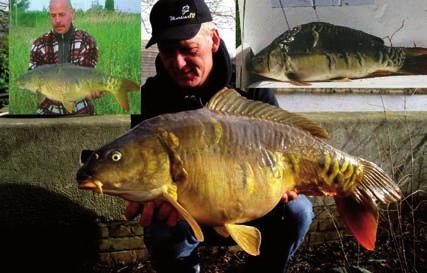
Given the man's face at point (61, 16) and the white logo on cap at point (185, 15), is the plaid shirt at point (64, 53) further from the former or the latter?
the white logo on cap at point (185, 15)

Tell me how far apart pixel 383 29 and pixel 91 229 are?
84.4 inches

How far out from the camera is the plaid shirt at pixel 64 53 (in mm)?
3484

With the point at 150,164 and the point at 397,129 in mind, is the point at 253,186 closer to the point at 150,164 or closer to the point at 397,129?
the point at 150,164

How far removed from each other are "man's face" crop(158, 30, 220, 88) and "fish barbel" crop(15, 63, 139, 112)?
96cm

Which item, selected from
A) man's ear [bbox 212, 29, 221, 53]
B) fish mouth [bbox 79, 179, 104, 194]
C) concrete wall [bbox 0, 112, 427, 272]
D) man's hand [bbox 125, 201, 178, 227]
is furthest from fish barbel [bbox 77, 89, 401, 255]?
concrete wall [bbox 0, 112, 427, 272]

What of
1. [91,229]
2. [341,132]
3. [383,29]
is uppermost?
[383,29]

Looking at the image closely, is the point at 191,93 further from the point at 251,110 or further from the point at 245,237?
the point at 245,237

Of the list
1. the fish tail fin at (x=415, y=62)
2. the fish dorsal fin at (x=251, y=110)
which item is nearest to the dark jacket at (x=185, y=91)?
the fish dorsal fin at (x=251, y=110)

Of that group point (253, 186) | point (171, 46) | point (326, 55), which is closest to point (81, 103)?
point (171, 46)

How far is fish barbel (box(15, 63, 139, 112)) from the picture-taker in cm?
350

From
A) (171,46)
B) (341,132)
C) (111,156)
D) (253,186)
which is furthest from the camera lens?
(341,132)

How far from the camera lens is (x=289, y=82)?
12.3ft

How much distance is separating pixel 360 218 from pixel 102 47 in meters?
1.96

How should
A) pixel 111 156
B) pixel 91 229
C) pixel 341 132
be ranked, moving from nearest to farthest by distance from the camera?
pixel 111 156 → pixel 91 229 → pixel 341 132
